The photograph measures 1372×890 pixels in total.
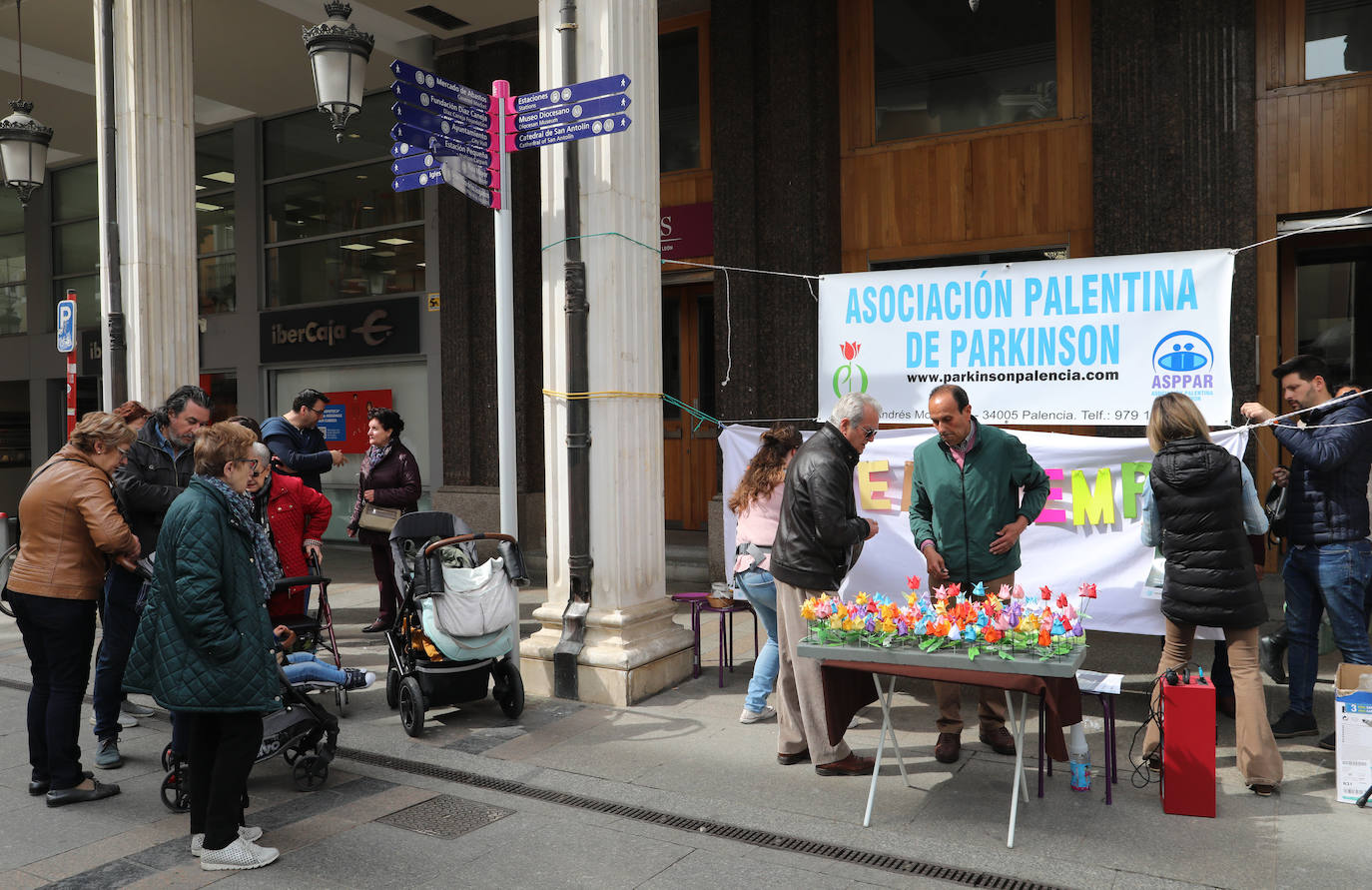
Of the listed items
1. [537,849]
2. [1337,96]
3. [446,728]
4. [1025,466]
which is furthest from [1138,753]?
[1337,96]

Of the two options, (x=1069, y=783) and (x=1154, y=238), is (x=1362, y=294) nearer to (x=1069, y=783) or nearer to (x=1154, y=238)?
(x=1154, y=238)

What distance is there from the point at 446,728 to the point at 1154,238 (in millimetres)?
6948

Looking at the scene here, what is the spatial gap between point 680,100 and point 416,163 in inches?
244

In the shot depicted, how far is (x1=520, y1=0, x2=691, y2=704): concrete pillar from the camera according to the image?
21.9 feet

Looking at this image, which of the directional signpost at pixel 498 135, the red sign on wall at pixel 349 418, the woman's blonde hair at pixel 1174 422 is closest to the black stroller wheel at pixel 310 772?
the directional signpost at pixel 498 135

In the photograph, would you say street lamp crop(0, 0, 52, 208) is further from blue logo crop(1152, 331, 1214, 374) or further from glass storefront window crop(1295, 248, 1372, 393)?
glass storefront window crop(1295, 248, 1372, 393)

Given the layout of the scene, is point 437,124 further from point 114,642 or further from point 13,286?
point 13,286

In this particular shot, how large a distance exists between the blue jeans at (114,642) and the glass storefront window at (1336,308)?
913 centimetres

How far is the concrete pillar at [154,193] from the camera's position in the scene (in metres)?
9.47

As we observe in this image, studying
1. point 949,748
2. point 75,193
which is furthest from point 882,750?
point 75,193

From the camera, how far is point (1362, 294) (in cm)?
866

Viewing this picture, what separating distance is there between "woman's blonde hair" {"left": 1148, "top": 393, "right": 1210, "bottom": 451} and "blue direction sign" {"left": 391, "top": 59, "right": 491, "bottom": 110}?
14.1 ft

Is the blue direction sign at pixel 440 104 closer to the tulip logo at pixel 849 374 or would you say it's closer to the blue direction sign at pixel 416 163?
the blue direction sign at pixel 416 163

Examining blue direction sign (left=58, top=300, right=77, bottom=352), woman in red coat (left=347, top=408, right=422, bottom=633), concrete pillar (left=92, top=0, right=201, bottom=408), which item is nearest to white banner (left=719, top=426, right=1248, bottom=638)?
woman in red coat (left=347, top=408, right=422, bottom=633)
